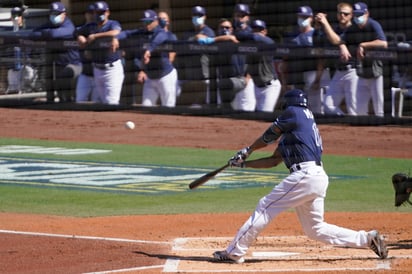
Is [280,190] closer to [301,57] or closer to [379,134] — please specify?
[379,134]

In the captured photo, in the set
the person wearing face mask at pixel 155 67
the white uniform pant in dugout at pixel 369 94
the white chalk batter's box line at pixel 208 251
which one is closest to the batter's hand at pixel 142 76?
the person wearing face mask at pixel 155 67

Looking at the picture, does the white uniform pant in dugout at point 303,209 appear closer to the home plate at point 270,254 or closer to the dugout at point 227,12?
the home plate at point 270,254

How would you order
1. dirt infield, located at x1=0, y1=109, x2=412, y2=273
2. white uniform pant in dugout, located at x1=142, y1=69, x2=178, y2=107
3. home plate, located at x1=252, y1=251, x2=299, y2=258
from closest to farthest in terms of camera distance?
dirt infield, located at x1=0, y1=109, x2=412, y2=273, home plate, located at x1=252, y1=251, x2=299, y2=258, white uniform pant in dugout, located at x1=142, y1=69, x2=178, y2=107

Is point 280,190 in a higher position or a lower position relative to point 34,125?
higher

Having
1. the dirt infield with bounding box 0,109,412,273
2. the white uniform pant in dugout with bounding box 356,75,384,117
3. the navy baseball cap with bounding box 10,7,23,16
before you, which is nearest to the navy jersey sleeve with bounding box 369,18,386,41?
the white uniform pant in dugout with bounding box 356,75,384,117

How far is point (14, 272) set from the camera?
750cm

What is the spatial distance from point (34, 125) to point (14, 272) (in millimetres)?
11405

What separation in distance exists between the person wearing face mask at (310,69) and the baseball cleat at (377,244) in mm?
9960

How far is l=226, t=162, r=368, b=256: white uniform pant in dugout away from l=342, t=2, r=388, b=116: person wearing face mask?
9.05m

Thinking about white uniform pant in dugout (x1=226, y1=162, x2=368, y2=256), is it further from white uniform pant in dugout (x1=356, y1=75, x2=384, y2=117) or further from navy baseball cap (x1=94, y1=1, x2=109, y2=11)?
navy baseball cap (x1=94, y1=1, x2=109, y2=11)

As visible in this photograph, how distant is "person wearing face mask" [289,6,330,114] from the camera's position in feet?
57.4

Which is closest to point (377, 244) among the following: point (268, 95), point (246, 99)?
point (268, 95)

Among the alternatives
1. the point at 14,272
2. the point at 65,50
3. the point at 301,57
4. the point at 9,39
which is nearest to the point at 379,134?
the point at 301,57

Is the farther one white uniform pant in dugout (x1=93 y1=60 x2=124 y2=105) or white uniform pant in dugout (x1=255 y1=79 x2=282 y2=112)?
white uniform pant in dugout (x1=93 y1=60 x2=124 y2=105)
